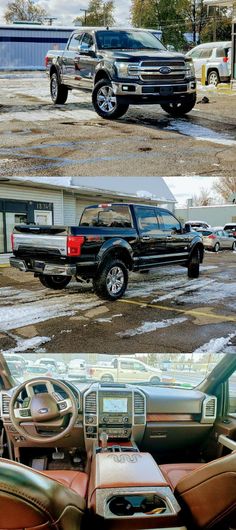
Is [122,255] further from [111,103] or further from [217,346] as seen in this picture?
[111,103]

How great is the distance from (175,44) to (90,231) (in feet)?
3.64

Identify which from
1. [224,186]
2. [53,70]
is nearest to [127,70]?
[53,70]

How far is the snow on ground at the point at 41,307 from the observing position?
10.1ft

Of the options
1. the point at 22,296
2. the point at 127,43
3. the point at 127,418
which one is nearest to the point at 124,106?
the point at 127,43

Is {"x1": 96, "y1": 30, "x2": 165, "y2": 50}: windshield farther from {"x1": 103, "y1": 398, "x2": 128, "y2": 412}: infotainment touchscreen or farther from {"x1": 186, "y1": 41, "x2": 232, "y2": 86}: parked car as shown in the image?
{"x1": 103, "y1": 398, "x2": 128, "y2": 412}: infotainment touchscreen

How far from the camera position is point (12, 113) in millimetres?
3906

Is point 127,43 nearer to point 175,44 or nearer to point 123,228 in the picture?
point 175,44

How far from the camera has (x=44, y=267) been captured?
288cm

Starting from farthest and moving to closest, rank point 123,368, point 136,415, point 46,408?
point 123,368
point 136,415
point 46,408

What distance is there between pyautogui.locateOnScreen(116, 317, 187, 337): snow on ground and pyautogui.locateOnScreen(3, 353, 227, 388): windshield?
112mm

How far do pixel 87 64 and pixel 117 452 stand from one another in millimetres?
2032

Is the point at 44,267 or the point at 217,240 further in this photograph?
the point at 217,240

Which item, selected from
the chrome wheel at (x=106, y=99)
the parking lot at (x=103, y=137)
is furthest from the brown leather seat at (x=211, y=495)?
the chrome wheel at (x=106, y=99)

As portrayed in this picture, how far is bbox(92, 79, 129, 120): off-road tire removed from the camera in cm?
355
